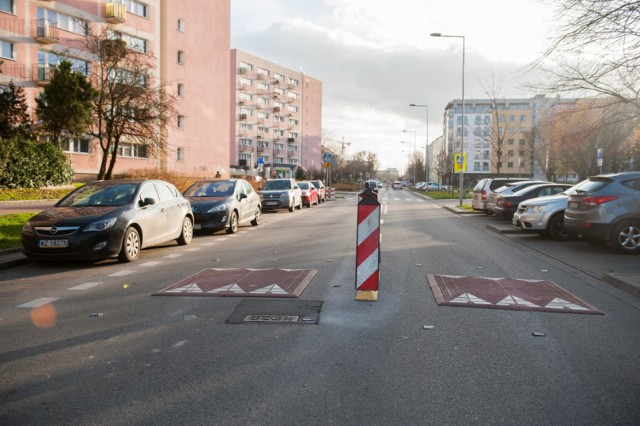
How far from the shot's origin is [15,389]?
12.1 ft

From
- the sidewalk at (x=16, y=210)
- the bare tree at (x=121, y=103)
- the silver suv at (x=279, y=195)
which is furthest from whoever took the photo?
the bare tree at (x=121, y=103)

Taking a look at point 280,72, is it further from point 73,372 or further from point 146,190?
point 73,372

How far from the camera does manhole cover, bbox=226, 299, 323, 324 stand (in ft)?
18.1

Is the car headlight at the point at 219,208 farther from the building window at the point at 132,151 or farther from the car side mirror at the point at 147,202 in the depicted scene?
the building window at the point at 132,151

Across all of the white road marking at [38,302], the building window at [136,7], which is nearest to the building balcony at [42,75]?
the building window at [136,7]

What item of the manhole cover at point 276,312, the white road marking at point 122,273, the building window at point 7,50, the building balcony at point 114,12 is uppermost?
the building balcony at point 114,12

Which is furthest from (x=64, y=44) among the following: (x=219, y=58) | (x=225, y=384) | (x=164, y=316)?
(x=225, y=384)

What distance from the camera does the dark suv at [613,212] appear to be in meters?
11.0

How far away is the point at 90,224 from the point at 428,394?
7.02 m

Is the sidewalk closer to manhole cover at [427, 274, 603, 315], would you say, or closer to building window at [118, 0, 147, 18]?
manhole cover at [427, 274, 603, 315]

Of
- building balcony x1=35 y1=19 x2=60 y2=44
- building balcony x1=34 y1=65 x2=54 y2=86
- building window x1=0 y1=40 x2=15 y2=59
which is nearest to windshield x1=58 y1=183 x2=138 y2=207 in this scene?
building balcony x1=34 y1=65 x2=54 y2=86

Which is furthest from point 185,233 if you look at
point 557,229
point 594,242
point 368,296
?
point 594,242

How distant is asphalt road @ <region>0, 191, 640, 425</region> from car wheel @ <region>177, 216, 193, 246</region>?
14.2 feet

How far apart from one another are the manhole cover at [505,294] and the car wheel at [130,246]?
5.16m
